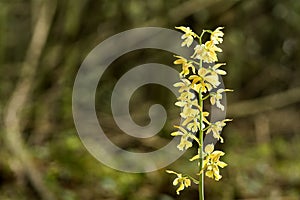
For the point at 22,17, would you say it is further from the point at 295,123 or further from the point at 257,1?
the point at 295,123

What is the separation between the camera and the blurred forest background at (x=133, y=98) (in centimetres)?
445

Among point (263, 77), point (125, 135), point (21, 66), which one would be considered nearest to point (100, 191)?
point (125, 135)

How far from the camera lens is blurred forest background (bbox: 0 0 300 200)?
14.6ft

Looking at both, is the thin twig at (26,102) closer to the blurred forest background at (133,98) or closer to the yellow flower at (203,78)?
the blurred forest background at (133,98)

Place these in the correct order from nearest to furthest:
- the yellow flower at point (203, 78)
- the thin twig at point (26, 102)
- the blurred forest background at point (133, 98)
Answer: the yellow flower at point (203, 78), the thin twig at point (26, 102), the blurred forest background at point (133, 98)

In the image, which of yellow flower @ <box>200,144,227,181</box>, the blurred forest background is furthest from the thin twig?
yellow flower @ <box>200,144,227,181</box>

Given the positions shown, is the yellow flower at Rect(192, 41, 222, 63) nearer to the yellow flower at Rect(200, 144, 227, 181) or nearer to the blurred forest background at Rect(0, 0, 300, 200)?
the yellow flower at Rect(200, 144, 227, 181)

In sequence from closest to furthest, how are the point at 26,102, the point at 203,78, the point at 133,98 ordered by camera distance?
the point at 203,78
the point at 26,102
the point at 133,98

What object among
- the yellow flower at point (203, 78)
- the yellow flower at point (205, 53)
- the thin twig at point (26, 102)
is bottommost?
the yellow flower at point (203, 78)

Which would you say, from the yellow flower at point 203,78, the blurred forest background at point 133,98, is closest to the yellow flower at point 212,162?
the yellow flower at point 203,78

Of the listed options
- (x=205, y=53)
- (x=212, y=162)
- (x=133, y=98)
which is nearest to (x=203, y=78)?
(x=205, y=53)

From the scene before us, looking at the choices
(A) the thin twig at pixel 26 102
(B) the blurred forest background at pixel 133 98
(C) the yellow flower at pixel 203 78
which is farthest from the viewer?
(B) the blurred forest background at pixel 133 98

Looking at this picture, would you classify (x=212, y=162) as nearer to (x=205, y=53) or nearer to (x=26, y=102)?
(x=205, y=53)

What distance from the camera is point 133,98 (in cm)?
623
